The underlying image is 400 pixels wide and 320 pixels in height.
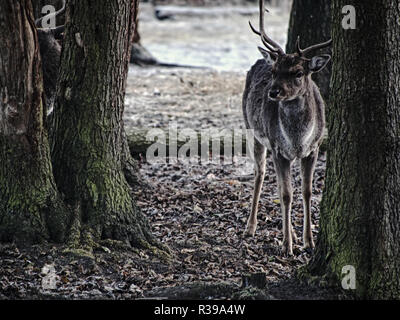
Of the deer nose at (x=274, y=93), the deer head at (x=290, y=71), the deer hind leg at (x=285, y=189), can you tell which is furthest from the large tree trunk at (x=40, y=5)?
the deer hind leg at (x=285, y=189)

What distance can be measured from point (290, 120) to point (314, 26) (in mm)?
3316

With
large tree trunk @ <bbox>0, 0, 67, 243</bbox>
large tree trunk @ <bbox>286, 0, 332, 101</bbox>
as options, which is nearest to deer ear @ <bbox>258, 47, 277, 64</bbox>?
large tree trunk @ <bbox>0, 0, 67, 243</bbox>

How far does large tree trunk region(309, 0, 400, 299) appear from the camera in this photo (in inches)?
201

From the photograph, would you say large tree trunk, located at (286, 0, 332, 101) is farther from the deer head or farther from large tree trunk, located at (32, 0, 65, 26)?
large tree trunk, located at (32, 0, 65, 26)

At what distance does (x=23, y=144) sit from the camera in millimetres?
6039

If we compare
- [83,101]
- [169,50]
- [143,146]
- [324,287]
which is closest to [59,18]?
[143,146]

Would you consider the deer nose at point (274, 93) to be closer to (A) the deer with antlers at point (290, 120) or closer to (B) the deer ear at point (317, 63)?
(A) the deer with antlers at point (290, 120)

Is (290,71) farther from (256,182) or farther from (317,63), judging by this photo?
(256,182)

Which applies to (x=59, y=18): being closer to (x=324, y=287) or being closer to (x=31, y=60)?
(x=31, y=60)

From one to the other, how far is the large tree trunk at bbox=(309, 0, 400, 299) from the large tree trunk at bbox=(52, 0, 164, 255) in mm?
2078

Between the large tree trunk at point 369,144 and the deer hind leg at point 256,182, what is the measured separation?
7.44 ft

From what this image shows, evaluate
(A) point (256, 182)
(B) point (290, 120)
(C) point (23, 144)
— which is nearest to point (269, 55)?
Result: (B) point (290, 120)

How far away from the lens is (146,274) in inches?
243
